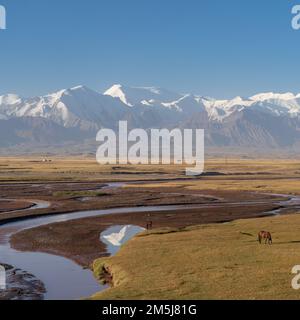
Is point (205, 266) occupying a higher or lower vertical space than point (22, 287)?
higher

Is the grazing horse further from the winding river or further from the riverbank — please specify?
the riverbank

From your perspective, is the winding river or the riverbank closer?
the riverbank

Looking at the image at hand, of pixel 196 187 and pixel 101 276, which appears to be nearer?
pixel 101 276

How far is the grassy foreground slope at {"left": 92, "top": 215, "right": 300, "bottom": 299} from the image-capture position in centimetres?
2927

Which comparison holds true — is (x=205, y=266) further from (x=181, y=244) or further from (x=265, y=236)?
(x=265, y=236)

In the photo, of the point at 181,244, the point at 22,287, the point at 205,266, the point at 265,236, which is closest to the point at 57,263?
the point at 22,287

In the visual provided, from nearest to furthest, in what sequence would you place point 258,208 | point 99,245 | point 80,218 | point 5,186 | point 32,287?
point 32,287 < point 99,245 < point 80,218 < point 258,208 < point 5,186

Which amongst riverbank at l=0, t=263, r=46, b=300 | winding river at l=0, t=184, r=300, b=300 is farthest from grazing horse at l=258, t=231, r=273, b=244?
riverbank at l=0, t=263, r=46, b=300

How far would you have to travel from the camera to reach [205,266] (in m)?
35.5
